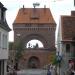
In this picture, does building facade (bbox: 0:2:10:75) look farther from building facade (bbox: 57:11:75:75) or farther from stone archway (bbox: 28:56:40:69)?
stone archway (bbox: 28:56:40:69)

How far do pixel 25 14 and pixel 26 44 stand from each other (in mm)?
13557

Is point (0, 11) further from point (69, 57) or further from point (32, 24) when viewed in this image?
point (32, 24)

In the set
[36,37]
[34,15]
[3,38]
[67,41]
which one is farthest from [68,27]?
[34,15]

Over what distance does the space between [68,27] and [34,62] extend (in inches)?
Answer: 2869

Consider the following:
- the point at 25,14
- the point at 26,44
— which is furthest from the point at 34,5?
the point at 26,44

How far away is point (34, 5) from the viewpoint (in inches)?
5965

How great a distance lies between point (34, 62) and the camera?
14500cm

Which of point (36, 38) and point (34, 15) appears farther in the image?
point (34, 15)

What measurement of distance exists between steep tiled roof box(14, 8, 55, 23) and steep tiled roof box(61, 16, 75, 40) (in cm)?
7476

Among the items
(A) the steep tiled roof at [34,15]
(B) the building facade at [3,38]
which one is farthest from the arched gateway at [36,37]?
(B) the building facade at [3,38]

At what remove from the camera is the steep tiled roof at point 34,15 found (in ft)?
490

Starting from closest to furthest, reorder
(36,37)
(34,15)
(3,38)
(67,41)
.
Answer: (3,38), (67,41), (36,37), (34,15)

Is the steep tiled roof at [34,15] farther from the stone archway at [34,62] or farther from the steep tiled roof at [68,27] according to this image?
the steep tiled roof at [68,27]

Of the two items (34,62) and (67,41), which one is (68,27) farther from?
(34,62)
